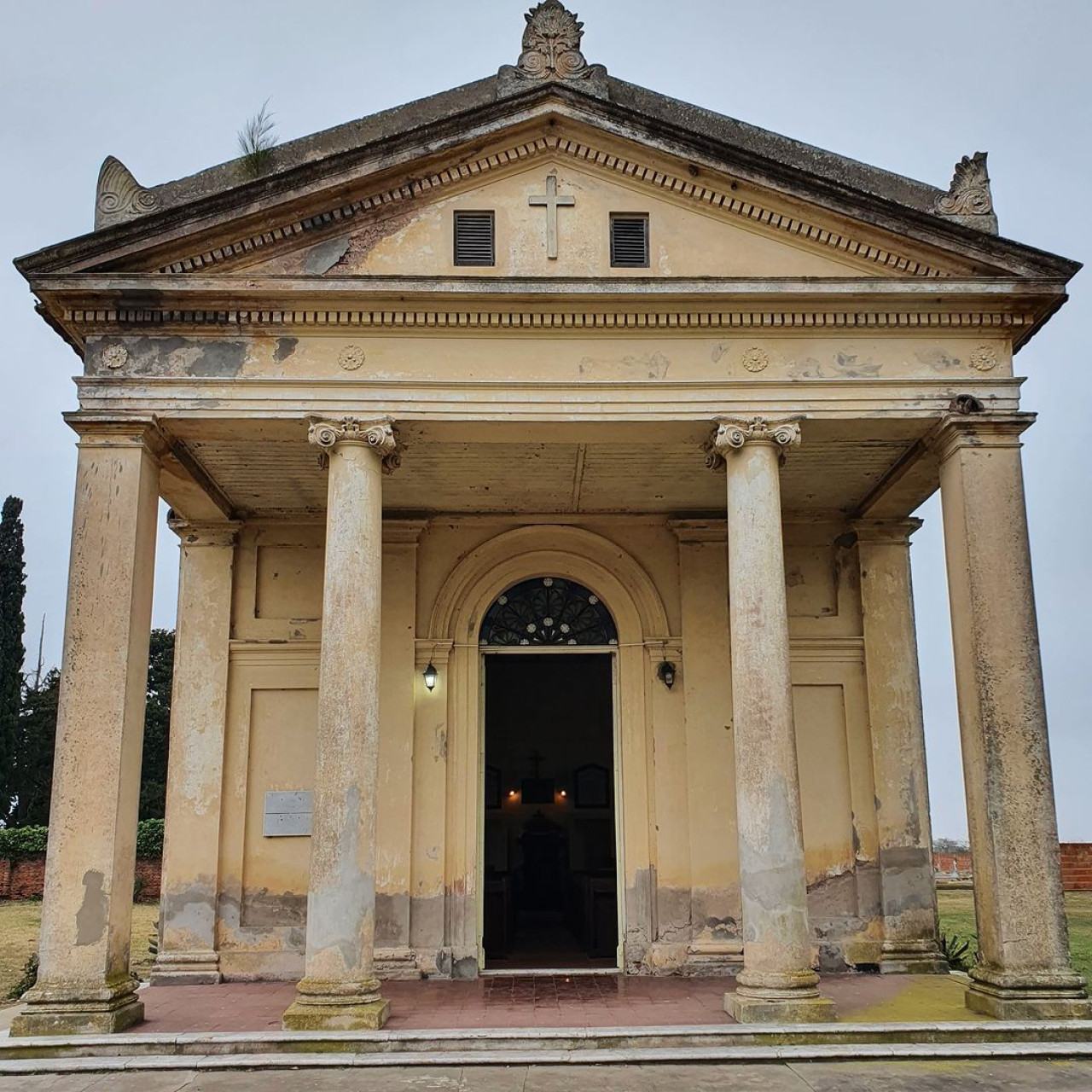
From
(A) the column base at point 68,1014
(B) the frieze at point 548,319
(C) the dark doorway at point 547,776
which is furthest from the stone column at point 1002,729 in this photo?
(C) the dark doorway at point 547,776

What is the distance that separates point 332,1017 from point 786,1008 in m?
3.26

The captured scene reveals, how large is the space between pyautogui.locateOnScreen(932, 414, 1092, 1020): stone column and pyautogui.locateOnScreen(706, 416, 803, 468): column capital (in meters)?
1.31

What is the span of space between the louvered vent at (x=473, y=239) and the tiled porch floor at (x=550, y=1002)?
618 centimetres

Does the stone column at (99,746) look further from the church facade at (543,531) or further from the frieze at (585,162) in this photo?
the frieze at (585,162)

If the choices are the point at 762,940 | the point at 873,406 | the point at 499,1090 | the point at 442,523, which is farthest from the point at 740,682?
the point at 442,523

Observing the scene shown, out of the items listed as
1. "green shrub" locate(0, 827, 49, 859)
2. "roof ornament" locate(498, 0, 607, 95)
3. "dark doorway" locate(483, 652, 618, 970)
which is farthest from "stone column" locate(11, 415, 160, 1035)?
"green shrub" locate(0, 827, 49, 859)

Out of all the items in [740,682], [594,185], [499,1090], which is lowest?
[499,1090]

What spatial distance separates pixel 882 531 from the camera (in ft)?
40.6

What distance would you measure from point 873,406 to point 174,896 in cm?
808

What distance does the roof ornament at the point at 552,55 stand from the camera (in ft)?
32.9

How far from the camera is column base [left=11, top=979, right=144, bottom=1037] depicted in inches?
318

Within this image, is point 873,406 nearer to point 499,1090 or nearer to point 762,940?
point 762,940

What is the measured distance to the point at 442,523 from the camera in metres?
12.4

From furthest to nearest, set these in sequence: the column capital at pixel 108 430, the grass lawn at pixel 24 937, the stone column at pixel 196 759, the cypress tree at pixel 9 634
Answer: the cypress tree at pixel 9 634 → the grass lawn at pixel 24 937 → the stone column at pixel 196 759 → the column capital at pixel 108 430
